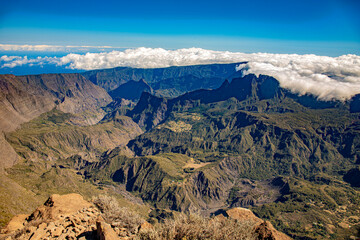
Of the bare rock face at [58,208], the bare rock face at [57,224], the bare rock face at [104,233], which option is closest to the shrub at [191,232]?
the bare rock face at [104,233]

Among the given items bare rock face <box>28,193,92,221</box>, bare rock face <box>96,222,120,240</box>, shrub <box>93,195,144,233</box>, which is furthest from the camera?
bare rock face <box>28,193,92,221</box>

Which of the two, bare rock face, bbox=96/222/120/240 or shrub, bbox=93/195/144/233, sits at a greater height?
bare rock face, bbox=96/222/120/240

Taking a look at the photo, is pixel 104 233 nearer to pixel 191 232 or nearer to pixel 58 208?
pixel 191 232

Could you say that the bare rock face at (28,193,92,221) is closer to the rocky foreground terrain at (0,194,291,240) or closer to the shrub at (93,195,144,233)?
the rocky foreground terrain at (0,194,291,240)

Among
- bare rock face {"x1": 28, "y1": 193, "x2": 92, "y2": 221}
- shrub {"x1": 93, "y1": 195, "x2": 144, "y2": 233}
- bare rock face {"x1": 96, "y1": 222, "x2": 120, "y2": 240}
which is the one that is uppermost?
bare rock face {"x1": 96, "y1": 222, "x2": 120, "y2": 240}

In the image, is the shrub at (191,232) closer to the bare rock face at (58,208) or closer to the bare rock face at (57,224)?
the bare rock face at (57,224)

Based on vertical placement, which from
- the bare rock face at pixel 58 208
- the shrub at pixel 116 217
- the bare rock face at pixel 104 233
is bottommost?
the bare rock face at pixel 58 208

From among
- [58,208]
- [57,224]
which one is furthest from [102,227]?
[58,208]

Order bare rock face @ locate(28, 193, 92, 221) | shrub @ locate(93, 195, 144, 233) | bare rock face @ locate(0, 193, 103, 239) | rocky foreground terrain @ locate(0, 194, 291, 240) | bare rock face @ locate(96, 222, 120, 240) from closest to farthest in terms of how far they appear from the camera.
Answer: bare rock face @ locate(96, 222, 120, 240)
rocky foreground terrain @ locate(0, 194, 291, 240)
bare rock face @ locate(0, 193, 103, 239)
shrub @ locate(93, 195, 144, 233)
bare rock face @ locate(28, 193, 92, 221)

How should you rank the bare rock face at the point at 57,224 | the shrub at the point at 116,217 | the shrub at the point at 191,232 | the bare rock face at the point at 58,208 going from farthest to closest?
the bare rock face at the point at 58,208 → the shrub at the point at 116,217 → the bare rock face at the point at 57,224 → the shrub at the point at 191,232

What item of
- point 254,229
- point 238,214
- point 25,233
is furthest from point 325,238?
point 25,233

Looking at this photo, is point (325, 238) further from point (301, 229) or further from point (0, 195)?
point (0, 195)

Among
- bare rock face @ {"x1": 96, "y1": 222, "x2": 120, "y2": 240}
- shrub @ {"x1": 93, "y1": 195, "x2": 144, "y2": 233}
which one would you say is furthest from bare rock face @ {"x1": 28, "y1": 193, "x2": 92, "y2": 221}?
bare rock face @ {"x1": 96, "y1": 222, "x2": 120, "y2": 240}
